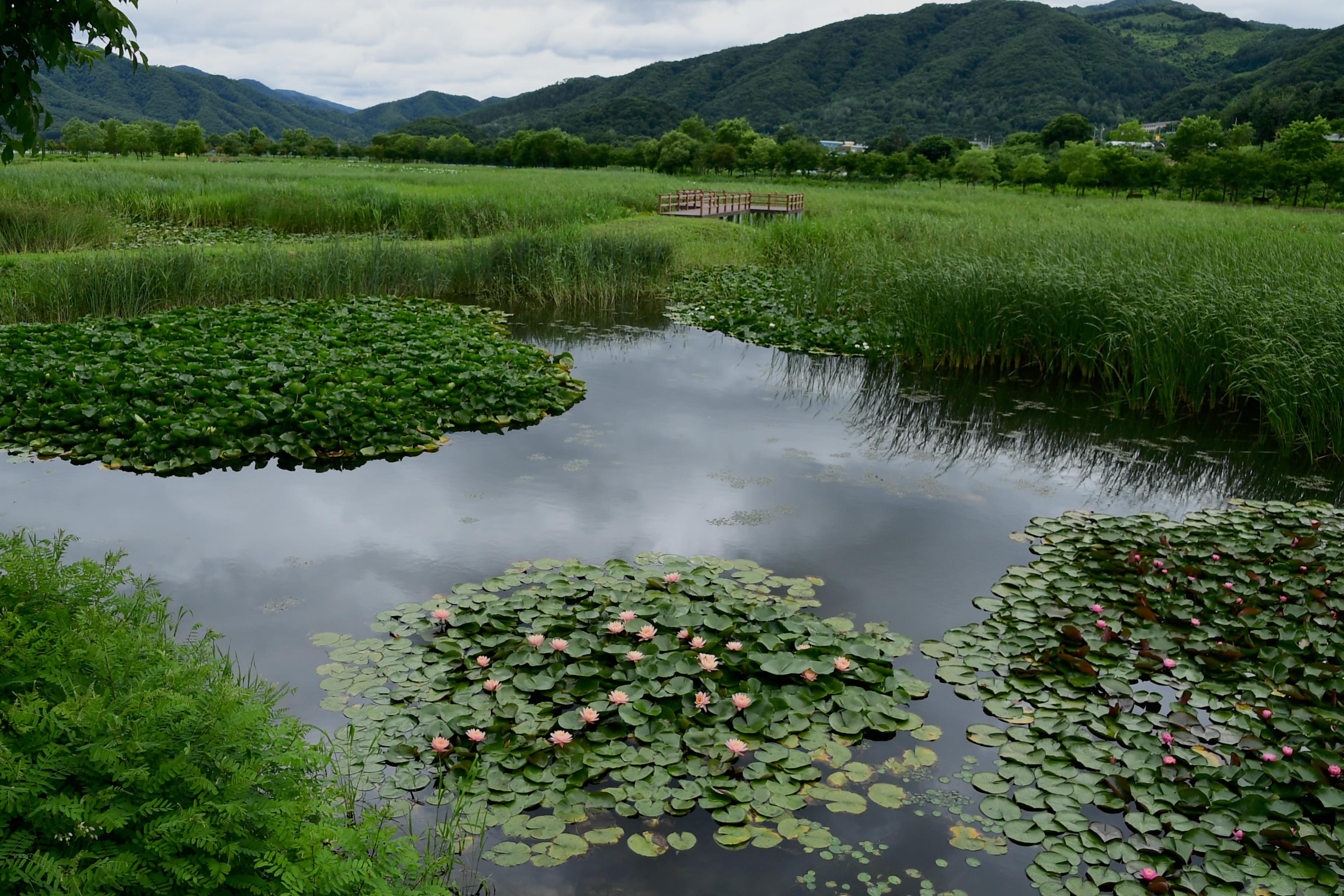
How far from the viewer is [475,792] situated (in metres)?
3.07

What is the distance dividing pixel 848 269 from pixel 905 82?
13654 centimetres

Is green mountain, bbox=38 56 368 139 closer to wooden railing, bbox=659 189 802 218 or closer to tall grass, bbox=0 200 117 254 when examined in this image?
wooden railing, bbox=659 189 802 218

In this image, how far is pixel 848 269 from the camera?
12789 mm

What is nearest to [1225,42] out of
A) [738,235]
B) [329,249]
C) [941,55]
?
[941,55]

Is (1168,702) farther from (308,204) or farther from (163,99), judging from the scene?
(163,99)

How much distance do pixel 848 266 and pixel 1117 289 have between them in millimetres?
4355

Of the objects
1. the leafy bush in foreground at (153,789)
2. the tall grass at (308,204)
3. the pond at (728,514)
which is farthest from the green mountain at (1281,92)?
the leafy bush in foreground at (153,789)

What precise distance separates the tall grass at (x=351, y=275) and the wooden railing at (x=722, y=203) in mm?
10755

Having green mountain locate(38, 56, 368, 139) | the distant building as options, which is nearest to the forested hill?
green mountain locate(38, 56, 368, 139)

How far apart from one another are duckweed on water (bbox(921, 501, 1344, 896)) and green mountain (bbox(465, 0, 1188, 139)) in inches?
4705

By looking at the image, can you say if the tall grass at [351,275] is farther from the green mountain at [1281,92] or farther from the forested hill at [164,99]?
the forested hill at [164,99]

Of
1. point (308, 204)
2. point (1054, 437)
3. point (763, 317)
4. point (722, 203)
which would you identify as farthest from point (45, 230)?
point (722, 203)

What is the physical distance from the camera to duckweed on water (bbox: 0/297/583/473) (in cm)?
659

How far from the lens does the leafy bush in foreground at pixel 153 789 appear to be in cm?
170
